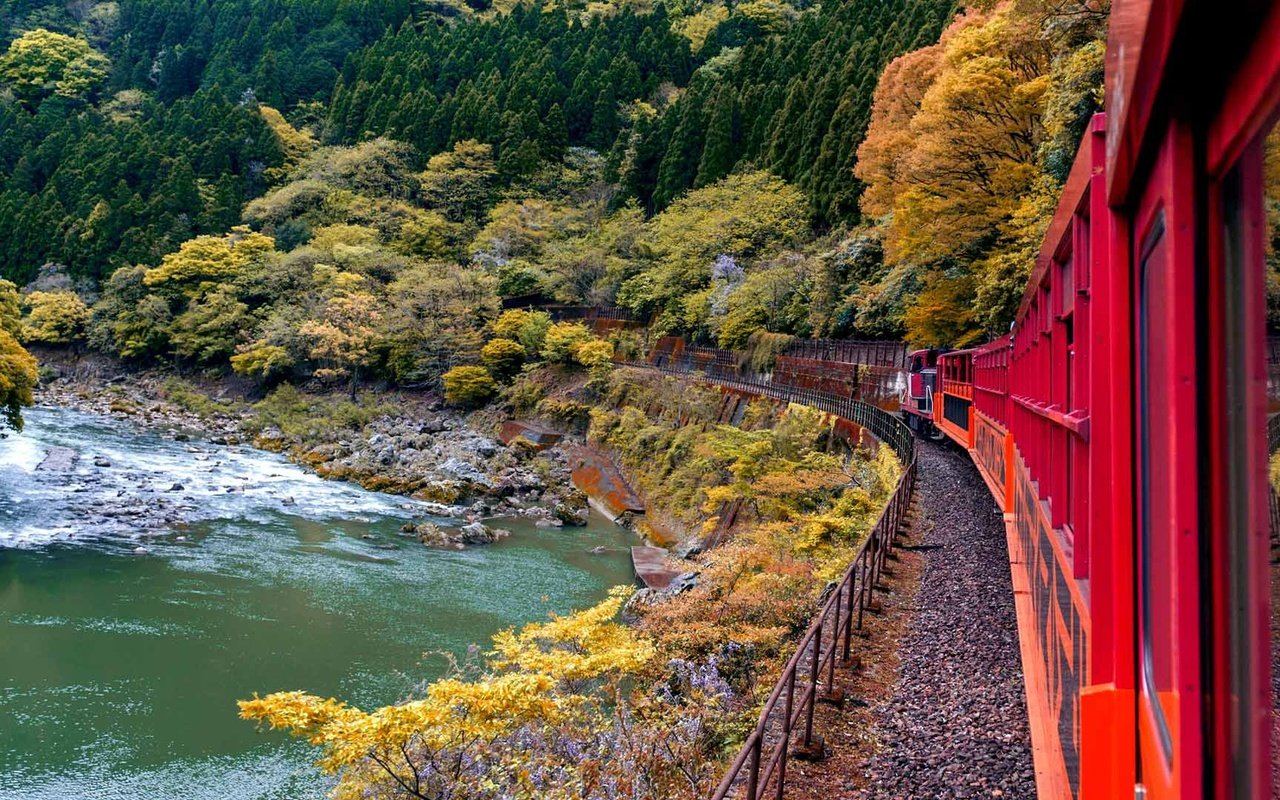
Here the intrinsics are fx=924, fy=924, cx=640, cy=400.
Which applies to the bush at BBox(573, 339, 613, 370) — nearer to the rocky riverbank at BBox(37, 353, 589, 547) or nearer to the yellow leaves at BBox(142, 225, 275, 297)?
the rocky riverbank at BBox(37, 353, 589, 547)

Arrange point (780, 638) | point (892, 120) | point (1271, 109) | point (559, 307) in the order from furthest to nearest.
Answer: point (559, 307) < point (892, 120) < point (780, 638) < point (1271, 109)

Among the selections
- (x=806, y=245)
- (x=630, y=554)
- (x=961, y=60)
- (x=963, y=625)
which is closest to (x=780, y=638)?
(x=963, y=625)

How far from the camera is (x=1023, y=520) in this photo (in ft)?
19.5

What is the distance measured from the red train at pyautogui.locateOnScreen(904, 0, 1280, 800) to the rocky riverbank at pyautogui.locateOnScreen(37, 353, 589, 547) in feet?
68.7

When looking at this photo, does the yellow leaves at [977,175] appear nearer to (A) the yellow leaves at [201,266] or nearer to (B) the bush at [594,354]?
(B) the bush at [594,354]

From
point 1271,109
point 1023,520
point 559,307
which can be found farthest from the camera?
point 559,307

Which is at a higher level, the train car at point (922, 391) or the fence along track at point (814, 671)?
the train car at point (922, 391)

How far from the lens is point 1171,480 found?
1374 mm

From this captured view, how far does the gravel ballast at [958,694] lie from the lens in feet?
20.0

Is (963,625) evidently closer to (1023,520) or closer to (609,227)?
(1023,520)

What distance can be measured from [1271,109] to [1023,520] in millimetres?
5375

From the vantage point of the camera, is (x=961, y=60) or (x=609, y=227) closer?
(x=961, y=60)

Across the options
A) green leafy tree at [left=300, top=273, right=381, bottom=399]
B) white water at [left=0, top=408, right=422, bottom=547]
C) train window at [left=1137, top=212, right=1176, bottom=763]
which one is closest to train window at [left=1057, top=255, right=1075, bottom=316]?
train window at [left=1137, top=212, right=1176, bottom=763]

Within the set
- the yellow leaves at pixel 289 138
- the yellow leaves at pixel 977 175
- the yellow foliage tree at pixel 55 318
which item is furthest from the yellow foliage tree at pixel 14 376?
the yellow leaves at pixel 289 138
